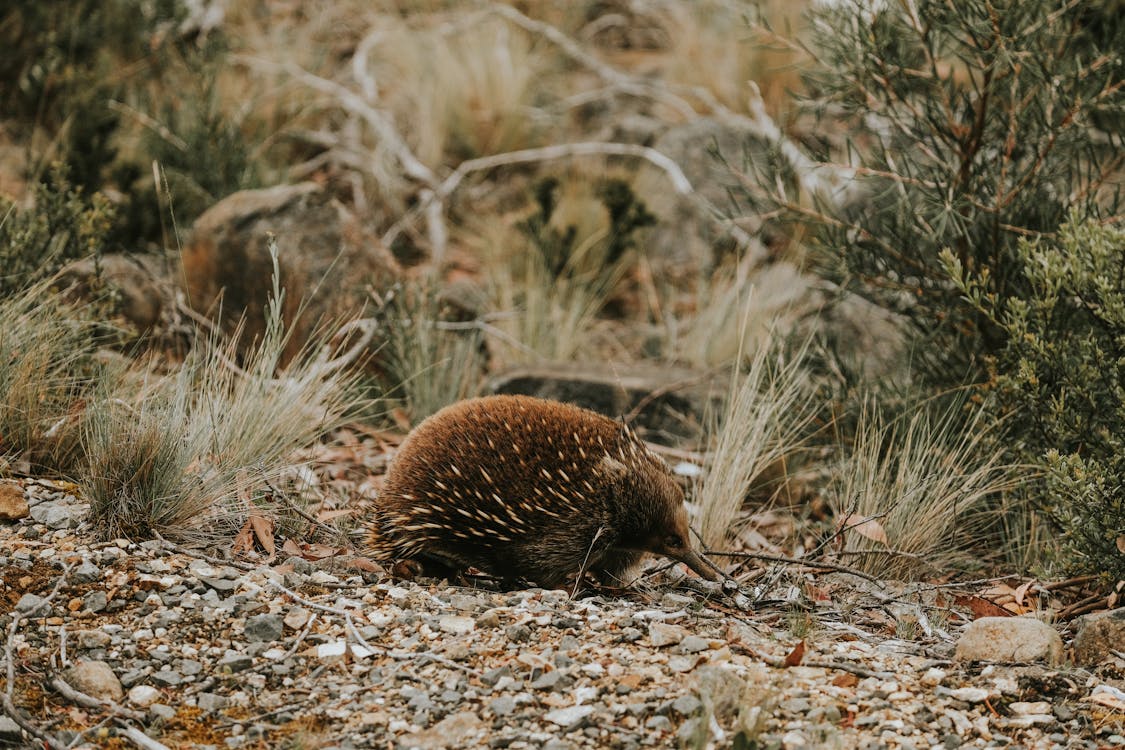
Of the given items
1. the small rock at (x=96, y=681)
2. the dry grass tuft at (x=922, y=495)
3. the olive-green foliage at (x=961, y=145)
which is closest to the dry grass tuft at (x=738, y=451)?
the dry grass tuft at (x=922, y=495)

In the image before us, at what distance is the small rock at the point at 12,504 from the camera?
408 cm

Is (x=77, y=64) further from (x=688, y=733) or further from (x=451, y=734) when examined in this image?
(x=688, y=733)

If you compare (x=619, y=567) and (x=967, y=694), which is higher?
(x=967, y=694)

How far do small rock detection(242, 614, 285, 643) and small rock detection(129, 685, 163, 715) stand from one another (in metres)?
0.35

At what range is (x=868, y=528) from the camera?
4863 mm

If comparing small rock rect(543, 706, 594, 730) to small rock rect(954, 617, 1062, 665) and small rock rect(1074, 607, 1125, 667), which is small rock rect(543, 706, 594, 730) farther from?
small rock rect(1074, 607, 1125, 667)

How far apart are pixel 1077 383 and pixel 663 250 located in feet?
17.3

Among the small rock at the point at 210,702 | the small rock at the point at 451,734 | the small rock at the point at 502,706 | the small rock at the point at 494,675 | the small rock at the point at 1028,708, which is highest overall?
the small rock at the point at 1028,708

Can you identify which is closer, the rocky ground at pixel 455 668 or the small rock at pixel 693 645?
the rocky ground at pixel 455 668

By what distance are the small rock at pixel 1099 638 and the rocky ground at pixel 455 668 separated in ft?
0.17

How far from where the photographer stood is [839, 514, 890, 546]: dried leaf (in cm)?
475

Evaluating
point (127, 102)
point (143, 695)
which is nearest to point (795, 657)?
point (143, 695)

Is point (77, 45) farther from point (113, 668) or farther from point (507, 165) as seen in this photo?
point (113, 668)

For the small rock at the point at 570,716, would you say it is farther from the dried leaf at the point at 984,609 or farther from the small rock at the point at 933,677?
the dried leaf at the point at 984,609
